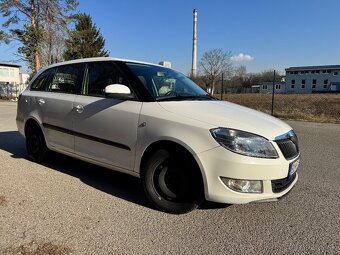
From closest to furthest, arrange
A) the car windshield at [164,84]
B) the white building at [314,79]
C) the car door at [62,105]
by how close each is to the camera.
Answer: the car windshield at [164,84]
the car door at [62,105]
the white building at [314,79]

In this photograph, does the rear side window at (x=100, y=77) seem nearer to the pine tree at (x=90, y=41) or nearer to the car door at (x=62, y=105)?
the car door at (x=62, y=105)

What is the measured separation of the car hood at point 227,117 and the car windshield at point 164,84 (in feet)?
1.00

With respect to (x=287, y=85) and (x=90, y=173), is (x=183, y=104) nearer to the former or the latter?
(x=90, y=173)

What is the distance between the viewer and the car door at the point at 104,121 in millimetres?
4105

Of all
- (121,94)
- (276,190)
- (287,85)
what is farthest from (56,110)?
(287,85)

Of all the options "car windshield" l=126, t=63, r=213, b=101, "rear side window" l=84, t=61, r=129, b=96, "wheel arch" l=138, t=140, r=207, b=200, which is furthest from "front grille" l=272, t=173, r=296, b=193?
"rear side window" l=84, t=61, r=129, b=96

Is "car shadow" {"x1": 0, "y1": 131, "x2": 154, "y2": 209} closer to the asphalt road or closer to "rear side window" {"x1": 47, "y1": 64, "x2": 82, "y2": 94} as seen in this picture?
the asphalt road

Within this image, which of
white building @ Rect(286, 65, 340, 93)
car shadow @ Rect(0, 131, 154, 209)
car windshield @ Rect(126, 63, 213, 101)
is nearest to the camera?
car windshield @ Rect(126, 63, 213, 101)

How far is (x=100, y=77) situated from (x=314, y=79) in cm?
7738

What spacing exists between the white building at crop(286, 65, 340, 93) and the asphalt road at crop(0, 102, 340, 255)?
74.8 m

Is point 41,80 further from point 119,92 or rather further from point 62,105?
point 119,92

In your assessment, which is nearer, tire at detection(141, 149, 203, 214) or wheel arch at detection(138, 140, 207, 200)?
wheel arch at detection(138, 140, 207, 200)

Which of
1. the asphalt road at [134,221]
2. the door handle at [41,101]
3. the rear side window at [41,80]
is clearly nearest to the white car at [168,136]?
the door handle at [41,101]

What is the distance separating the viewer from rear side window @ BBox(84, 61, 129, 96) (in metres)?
4.50
